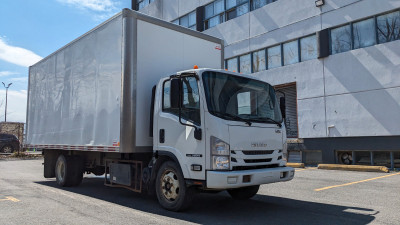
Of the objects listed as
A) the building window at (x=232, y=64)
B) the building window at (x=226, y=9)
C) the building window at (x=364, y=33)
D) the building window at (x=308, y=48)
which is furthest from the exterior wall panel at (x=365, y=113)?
the building window at (x=226, y=9)

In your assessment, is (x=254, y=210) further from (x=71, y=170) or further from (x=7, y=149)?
(x=7, y=149)

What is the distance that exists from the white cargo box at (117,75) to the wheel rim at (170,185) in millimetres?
862

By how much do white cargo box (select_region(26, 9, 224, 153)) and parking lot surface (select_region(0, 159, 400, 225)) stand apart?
1.18 metres

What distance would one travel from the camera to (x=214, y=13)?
2252 cm

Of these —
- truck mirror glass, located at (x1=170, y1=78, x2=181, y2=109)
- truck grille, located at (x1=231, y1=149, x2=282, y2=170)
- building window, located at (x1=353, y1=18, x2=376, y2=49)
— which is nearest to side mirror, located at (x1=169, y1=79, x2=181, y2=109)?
truck mirror glass, located at (x1=170, y1=78, x2=181, y2=109)

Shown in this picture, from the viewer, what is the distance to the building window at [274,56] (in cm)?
1877

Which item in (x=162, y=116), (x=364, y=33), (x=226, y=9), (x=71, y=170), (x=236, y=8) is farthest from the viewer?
(x=226, y=9)

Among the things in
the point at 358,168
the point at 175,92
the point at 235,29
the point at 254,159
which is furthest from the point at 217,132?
the point at 235,29

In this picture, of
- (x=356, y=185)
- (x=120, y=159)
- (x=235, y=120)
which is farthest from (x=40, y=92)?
(x=356, y=185)

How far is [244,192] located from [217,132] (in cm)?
241

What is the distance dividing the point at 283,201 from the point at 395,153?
9845 millimetres

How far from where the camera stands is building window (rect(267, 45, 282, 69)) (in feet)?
61.6

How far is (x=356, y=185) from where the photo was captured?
9344mm

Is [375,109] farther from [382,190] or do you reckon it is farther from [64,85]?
[64,85]
